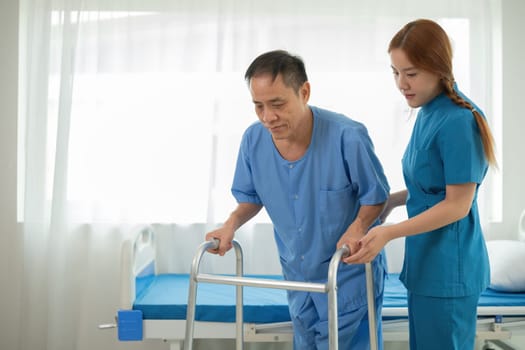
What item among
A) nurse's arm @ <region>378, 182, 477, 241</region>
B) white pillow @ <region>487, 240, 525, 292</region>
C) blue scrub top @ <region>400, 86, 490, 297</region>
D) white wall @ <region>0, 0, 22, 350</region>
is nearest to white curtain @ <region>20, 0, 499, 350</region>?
white wall @ <region>0, 0, 22, 350</region>

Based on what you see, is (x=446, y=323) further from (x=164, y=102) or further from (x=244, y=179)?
(x=164, y=102)

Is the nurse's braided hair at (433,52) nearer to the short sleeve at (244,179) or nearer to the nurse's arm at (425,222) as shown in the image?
the nurse's arm at (425,222)

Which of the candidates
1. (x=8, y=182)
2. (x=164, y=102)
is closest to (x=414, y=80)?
(x=164, y=102)

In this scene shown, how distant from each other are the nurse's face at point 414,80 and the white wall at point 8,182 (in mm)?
2326

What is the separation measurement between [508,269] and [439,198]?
44.2 inches

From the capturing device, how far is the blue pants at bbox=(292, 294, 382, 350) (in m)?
1.81

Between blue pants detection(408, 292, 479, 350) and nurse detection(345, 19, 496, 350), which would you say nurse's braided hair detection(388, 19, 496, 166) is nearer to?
nurse detection(345, 19, 496, 350)

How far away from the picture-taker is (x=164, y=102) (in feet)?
10.4

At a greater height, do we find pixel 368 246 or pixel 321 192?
pixel 321 192

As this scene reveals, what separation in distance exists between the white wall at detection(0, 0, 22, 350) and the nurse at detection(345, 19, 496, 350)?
7.55 ft

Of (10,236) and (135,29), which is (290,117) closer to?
(135,29)

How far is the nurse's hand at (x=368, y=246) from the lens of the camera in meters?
1.54

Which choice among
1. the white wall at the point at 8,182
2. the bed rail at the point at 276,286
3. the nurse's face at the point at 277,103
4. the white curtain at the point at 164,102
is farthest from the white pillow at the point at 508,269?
the white wall at the point at 8,182

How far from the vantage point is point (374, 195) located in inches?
67.3
